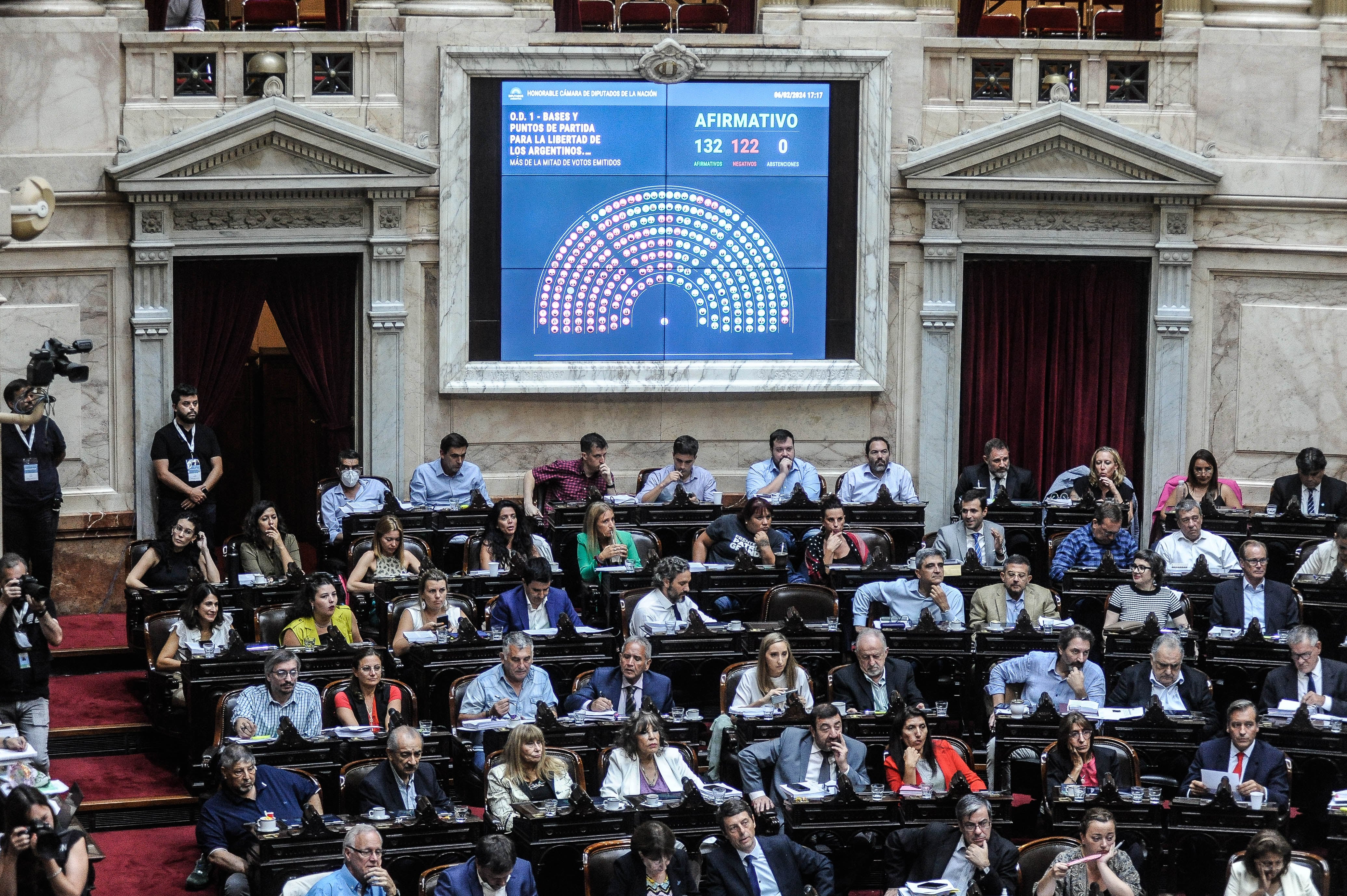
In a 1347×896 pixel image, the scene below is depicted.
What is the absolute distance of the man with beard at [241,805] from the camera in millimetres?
9547

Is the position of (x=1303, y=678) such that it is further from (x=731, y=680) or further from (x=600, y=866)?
(x=600, y=866)

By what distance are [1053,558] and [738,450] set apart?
286 centimetres

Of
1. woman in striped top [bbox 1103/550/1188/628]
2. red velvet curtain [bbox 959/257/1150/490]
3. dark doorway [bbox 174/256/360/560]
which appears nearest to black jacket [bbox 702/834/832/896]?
woman in striped top [bbox 1103/550/1188/628]

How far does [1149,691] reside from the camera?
36.8 feet

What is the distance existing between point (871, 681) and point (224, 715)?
335 cm

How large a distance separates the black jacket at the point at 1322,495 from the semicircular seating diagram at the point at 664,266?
11.8 ft

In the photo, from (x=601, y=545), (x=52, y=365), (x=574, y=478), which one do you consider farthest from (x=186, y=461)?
(x=601, y=545)

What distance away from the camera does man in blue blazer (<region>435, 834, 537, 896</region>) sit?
8.81 meters

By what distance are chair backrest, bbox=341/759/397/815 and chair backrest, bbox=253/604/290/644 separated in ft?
6.22

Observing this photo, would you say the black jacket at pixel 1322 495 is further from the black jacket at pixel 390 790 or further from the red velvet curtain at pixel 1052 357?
the black jacket at pixel 390 790

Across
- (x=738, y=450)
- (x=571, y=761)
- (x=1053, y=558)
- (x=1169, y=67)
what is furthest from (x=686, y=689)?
(x=1169, y=67)

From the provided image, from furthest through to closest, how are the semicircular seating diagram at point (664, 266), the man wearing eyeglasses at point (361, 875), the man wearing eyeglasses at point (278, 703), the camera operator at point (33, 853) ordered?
the semicircular seating diagram at point (664, 266) → the man wearing eyeglasses at point (278, 703) → the man wearing eyeglasses at point (361, 875) → the camera operator at point (33, 853)

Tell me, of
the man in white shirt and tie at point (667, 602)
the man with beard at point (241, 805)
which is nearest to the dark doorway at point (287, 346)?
the man in white shirt and tie at point (667, 602)

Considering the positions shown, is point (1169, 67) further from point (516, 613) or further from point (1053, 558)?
point (516, 613)
